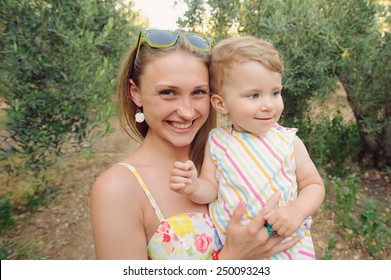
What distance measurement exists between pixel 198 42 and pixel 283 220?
3.21 feet

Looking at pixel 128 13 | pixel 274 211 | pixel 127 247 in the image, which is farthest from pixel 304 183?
pixel 128 13

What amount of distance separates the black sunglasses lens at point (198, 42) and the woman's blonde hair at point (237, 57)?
5 cm

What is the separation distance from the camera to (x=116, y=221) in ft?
4.62

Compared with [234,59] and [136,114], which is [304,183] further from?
[136,114]

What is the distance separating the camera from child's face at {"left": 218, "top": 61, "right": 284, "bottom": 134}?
158 centimetres

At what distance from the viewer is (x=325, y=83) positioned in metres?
4.36

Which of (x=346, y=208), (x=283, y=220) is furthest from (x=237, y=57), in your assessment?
(x=346, y=208)

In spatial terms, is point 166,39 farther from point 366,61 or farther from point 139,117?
point 366,61

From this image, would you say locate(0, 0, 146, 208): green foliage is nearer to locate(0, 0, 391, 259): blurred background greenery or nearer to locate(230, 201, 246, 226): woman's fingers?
locate(0, 0, 391, 259): blurred background greenery

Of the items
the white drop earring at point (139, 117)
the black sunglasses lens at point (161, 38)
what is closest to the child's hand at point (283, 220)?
the white drop earring at point (139, 117)

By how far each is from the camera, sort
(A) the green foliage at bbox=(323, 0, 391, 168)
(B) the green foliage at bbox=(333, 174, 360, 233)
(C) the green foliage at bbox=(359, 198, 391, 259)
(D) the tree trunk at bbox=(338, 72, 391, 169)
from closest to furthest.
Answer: (C) the green foliage at bbox=(359, 198, 391, 259), (B) the green foliage at bbox=(333, 174, 360, 233), (A) the green foliage at bbox=(323, 0, 391, 168), (D) the tree trunk at bbox=(338, 72, 391, 169)

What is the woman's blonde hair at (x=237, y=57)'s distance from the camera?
62.7 inches

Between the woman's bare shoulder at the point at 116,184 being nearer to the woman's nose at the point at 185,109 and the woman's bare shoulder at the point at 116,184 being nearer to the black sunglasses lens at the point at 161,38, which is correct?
the woman's nose at the point at 185,109

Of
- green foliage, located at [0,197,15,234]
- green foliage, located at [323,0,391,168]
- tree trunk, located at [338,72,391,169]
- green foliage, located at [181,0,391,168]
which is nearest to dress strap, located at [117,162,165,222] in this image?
green foliage, located at [0,197,15,234]
